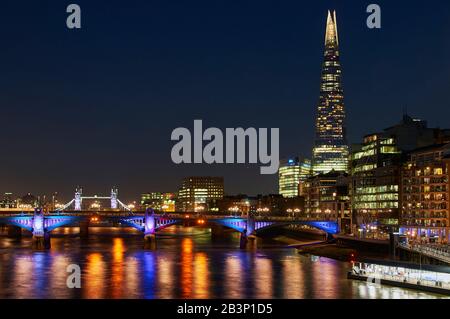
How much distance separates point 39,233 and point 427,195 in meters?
59.0

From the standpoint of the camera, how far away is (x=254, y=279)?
2566 inches

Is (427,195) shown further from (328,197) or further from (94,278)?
(328,197)

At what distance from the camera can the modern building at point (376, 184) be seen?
112 meters

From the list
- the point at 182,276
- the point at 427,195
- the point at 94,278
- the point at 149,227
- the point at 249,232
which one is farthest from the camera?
the point at 149,227

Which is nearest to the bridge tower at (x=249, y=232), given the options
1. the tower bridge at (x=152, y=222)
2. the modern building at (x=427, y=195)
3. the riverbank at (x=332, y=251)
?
the tower bridge at (x=152, y=222)

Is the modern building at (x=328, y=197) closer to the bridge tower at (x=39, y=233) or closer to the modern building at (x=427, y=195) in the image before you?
the modern building at (x=427, y=195)

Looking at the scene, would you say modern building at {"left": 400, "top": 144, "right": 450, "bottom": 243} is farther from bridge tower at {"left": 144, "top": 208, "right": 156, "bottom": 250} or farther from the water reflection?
the water reflection

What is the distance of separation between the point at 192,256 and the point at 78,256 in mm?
14131

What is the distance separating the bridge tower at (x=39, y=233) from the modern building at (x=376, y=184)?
159 feet

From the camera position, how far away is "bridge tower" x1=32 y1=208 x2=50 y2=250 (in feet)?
352

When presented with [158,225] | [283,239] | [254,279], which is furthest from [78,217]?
[254,279]

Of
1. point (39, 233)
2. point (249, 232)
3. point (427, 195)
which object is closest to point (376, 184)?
point (427, 195)

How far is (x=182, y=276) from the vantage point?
67.1 m
